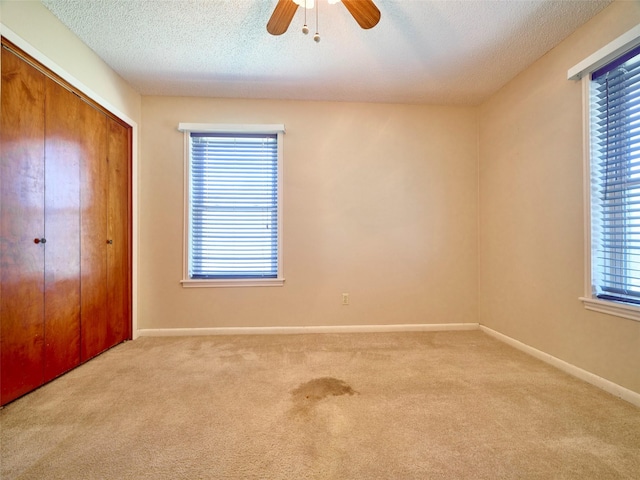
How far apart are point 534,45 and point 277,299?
3.24 m

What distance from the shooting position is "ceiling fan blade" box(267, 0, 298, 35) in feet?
5.07

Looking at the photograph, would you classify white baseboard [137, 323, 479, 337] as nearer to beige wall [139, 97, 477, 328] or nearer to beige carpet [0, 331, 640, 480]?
beige wall [139, 97, 477, 328]

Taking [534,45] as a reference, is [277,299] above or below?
below

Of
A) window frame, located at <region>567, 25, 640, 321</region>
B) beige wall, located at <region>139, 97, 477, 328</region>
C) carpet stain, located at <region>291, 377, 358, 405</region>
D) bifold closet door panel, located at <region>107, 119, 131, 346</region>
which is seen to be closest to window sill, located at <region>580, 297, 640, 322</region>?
window frame, located at <region>567, 25, 640, 321</region>

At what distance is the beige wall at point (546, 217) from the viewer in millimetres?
1807

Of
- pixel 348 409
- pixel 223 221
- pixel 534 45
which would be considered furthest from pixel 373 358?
pixel 534 45

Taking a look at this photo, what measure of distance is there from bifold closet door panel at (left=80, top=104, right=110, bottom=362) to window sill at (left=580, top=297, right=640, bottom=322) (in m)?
3.88

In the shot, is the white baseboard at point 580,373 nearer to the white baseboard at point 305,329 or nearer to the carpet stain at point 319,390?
the white baseboard at point 305,329

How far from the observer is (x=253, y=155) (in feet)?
9.70

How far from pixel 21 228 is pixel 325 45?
2491mm

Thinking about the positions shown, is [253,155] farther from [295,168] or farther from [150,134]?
[150,134]

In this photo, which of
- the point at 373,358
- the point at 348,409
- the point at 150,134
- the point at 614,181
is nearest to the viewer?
the point at 348,409

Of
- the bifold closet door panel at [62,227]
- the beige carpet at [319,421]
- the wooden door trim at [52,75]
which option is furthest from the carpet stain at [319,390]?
the wooden door trim at [52,75]

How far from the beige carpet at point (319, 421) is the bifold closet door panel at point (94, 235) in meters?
0.23
